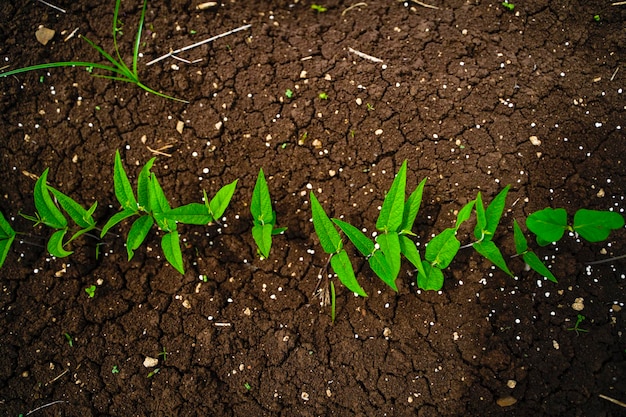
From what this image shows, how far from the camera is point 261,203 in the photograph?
208 cm

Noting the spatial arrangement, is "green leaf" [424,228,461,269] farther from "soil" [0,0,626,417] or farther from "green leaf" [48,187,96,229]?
"green leaf" [48,187,96,229]

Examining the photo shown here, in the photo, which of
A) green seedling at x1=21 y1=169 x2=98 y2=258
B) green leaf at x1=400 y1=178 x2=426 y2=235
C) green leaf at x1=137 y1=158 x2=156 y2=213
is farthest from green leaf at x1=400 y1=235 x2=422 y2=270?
green seedling at x1=21 y1=169 x2=98 y2=258

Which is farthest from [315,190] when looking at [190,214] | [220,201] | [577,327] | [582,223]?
[577,327]

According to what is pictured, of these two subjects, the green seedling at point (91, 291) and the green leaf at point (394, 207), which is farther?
the green seedling at point (91, 291)

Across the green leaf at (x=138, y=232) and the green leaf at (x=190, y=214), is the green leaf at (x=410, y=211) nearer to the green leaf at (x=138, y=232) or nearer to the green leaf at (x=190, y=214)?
the green leaf at (x=190, y=214)

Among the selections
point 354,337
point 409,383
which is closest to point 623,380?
point 409,383

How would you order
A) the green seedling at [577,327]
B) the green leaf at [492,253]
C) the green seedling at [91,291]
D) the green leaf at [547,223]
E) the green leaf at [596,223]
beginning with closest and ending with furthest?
1. the green leaf at [596,223]
2. the green leaf at [547,223]
3. the green leaf at [492,253]
4. the green seedling at [577,327]
5. the green seedling at [91,291]

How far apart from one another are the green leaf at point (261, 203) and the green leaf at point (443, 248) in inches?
28.0

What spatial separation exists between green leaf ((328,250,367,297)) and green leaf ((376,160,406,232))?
208mm

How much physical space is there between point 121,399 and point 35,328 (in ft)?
1.81

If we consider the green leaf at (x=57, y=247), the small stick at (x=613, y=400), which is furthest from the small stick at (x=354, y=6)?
the small stick at (x=613, y=400)

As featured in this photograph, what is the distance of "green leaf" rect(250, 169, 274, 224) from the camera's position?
80.9 inches

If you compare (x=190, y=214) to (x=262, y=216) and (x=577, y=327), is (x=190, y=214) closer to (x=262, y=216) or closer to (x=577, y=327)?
(x=262, y=216)

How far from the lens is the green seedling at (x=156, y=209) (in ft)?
6.68
